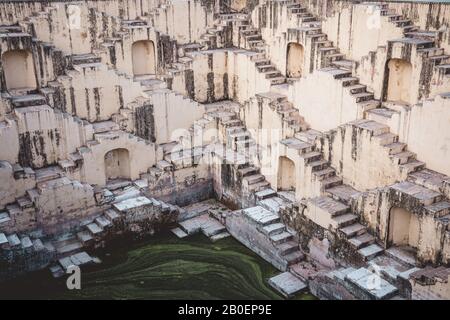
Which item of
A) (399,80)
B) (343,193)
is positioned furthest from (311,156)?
(399,80)

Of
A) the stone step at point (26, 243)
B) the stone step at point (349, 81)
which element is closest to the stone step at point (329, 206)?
the stone step at point (349, 81)

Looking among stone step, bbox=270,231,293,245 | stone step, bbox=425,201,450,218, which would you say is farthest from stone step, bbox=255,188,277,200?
stone step, bbox=425,201,450,218

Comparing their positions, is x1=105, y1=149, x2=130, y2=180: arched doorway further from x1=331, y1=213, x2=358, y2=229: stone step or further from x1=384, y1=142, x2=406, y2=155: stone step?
x1=384, y1=142, x2=406, y2=155: stone step

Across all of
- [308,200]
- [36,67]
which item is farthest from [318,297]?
[36,67]

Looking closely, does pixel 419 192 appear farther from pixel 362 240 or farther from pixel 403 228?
pixel 362 240

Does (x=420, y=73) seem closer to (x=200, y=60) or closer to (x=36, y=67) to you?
(x=200, y=60)

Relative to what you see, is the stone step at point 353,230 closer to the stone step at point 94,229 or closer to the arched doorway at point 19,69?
the stone step at point 94,229
